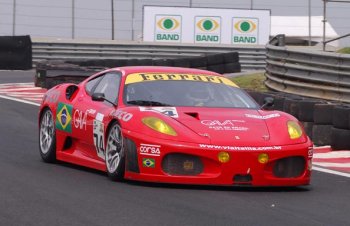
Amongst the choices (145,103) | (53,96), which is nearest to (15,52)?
(53,96)

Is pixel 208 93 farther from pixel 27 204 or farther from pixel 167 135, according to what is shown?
pixel 27 204

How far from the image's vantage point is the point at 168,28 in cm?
4356

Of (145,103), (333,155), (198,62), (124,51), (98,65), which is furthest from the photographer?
(124,51)

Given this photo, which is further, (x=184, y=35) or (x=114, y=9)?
(x=114, y=9)

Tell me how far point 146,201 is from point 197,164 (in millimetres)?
951

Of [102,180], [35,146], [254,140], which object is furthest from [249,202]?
[35,146]

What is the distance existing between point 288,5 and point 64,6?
37.6 ft

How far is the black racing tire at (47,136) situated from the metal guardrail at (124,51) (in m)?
21.4

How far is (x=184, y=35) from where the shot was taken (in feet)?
141

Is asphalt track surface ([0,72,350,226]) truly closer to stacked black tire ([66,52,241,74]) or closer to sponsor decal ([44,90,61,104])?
sponsor decal ([44,90,61,104])

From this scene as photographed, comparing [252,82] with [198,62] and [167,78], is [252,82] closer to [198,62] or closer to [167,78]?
[198,62]

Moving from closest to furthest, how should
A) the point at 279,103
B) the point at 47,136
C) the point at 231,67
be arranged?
the point at 47,136
the point at 279,103
the point at 231,67

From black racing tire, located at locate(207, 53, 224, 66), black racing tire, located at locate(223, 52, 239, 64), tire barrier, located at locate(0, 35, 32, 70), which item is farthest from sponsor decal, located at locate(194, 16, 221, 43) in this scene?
black racing tire, located at locate(207, 53, 224, 66)

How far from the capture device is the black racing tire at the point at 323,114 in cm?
1347
